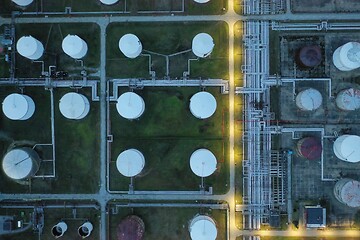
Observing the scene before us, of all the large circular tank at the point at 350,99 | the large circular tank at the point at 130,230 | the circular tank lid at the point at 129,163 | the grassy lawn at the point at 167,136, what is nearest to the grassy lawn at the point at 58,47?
the grassy lawn at the point at 167,136

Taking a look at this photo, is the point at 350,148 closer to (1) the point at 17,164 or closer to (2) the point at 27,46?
(1) the point at 17,164

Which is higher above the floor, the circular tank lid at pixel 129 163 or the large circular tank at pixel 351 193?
the circular tank lid at pixel 129 163

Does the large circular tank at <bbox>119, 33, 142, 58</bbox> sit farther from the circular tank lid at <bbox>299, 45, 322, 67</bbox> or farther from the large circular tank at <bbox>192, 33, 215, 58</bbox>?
the circular tank lid at <bbox>299, 45, 322, 67</bbox>

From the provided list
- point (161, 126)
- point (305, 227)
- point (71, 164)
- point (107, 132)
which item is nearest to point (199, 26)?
point (161, 126)

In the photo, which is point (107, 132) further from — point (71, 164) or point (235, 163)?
point (235, 163)

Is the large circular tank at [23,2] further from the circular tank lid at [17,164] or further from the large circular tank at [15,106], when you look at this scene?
the circular tank lid at [17,164]
